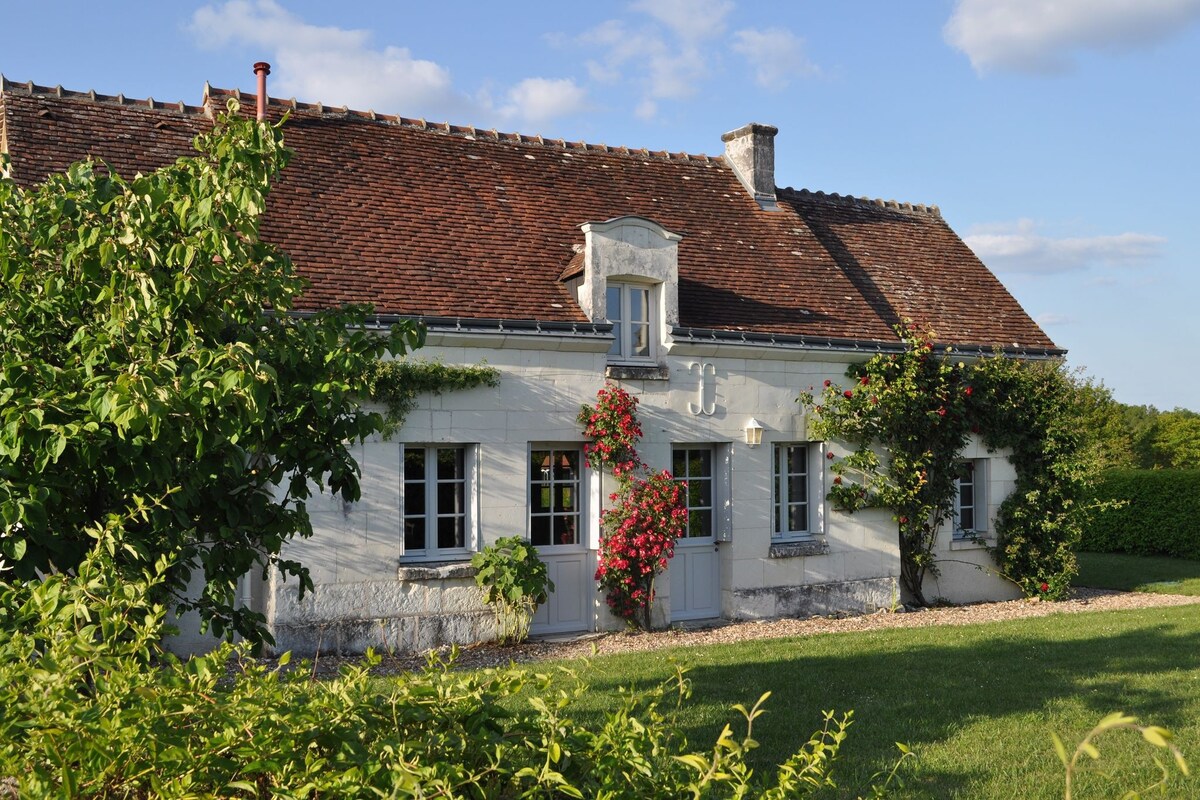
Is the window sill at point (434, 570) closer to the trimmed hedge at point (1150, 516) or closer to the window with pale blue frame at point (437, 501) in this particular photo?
the window with pale blue frame at point (437, 501)

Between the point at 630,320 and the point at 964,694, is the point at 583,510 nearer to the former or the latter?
the point at 630,320

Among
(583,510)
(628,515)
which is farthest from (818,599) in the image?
(583,510)

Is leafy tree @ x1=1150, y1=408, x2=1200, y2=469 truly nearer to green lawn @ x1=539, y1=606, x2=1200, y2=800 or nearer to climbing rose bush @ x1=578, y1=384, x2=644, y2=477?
green lawn @ x1=539, y1=606, x2=1200, y2=800

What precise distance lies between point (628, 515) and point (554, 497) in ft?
3.19

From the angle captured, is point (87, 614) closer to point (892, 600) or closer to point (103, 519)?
point (103, 519)

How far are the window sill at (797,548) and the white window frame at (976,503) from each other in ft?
9.89

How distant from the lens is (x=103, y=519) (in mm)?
4875

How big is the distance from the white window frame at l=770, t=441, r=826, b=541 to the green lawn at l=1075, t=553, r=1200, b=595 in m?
6.73

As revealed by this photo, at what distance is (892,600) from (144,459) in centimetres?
1274

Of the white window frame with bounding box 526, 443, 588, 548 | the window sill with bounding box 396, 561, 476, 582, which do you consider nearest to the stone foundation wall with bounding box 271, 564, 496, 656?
the window sill with bounding box 396, 561, 476, 582

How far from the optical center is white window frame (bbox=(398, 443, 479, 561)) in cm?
1235

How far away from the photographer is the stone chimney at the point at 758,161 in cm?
1775

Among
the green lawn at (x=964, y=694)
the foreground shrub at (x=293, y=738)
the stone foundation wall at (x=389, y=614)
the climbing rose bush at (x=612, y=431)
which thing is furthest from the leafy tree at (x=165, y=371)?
the climbing rose bush at (x=612, y=431)

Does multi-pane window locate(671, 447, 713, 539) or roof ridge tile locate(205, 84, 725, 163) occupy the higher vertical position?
roof ridge tile locate(205, 84, 725, 163)
